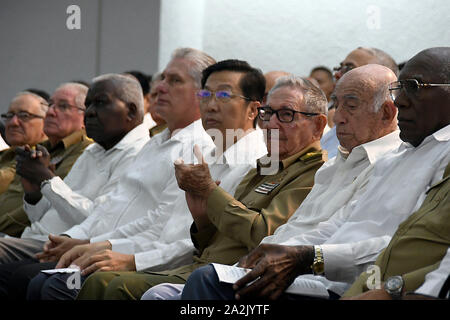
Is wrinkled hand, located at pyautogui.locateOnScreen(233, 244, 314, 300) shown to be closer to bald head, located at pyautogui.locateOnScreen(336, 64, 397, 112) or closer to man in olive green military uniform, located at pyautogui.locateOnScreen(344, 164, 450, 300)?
man in olive green military uniform, located at pyautogui.locateOnScreen(344, 164, 450, 300)

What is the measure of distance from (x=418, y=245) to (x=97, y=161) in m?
2.75

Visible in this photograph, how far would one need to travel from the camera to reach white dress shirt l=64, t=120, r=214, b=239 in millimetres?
3916

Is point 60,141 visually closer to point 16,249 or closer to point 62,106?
point 62,106

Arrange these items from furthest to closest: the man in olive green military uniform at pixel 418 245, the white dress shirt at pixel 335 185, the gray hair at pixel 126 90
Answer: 1. the gray hair at pixel 126 90
2. the white dress shirt at pixel 335 185
3. the man in olive green military uniform at pixel 418 245

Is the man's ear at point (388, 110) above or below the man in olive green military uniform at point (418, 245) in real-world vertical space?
above

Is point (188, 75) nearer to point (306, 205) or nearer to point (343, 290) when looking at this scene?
point (306, 205)

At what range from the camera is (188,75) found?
4141 mm

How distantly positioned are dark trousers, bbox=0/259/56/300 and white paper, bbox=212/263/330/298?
1.58 m

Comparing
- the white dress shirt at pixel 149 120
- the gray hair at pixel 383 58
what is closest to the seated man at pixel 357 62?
the gray hair at pixel 383 58

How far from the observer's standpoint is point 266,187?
3.22 metres

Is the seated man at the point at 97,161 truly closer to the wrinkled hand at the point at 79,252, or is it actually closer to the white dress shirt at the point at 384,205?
the wrinkled hand at the point at 79,252

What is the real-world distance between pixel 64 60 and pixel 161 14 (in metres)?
1.24

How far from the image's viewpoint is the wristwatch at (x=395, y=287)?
6.66ft

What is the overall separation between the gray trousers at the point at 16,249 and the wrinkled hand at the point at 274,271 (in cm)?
216
